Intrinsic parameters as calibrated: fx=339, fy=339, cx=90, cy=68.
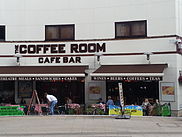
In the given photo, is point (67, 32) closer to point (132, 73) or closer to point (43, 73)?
point (43, 73)

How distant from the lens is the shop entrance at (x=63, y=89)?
22297mm

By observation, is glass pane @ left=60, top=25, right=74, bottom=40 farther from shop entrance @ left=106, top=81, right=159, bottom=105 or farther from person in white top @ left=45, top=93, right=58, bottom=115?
person in white top @ left=45, top=93, right=58, bottom=115

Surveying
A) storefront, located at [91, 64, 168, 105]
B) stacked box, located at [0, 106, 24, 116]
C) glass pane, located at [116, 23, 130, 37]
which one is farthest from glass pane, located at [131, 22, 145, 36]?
stacked box, located at [0, 106, 24, 116]

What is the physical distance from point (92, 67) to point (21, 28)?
17.9 ft

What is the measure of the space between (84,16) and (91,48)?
2.16 meters

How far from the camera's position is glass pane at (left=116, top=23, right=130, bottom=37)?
2158 centimetres

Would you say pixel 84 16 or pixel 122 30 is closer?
pixel 122 30

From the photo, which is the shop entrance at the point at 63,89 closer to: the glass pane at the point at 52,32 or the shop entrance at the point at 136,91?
the shop entrance at the point at 136,91

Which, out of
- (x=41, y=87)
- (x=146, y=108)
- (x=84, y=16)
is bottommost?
(x=146, y=108)

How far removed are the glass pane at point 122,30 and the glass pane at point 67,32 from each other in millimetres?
3042

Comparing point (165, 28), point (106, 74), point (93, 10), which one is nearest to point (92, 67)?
point (106, 74)

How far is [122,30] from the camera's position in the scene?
21.7m

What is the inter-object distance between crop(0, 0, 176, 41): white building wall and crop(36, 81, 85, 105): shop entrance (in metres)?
3.05

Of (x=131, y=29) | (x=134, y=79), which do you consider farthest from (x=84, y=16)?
(x=134, y=79)
